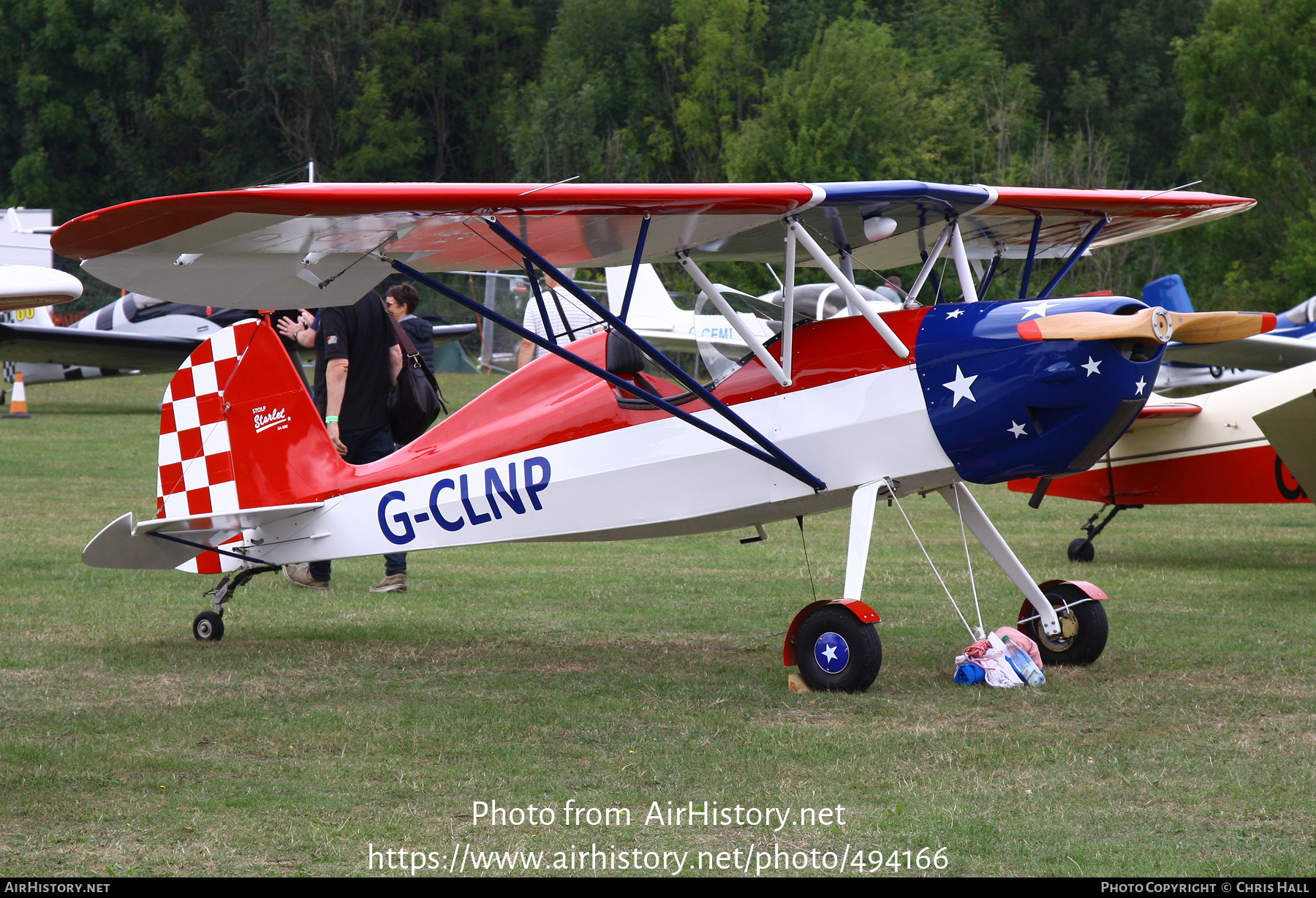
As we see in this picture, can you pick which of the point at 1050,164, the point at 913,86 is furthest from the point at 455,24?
the point at 1050,164

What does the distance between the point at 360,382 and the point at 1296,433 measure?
5846 millimetres

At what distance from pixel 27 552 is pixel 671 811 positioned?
7340 mm

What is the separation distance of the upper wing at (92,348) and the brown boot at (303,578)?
49.4ft

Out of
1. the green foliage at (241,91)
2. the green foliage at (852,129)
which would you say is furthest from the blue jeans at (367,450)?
the green foliage at (241,91)

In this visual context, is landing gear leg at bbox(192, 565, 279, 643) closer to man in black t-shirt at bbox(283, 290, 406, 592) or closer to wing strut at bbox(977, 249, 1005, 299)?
man in black t-shirt at bbox(283, 290, 406, 592)

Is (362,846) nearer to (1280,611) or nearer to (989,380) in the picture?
(989,380)

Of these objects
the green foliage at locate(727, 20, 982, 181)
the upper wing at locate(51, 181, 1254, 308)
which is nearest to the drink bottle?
the upper wing at locate(51, 181, 1254, 308)

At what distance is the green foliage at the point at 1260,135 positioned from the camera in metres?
28.0

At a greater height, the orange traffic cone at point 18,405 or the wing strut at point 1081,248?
the wing strut at point 1081,248

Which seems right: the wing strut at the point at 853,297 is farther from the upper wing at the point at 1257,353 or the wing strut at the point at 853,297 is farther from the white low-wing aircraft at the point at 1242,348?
the upper wing at the point at 1257,353

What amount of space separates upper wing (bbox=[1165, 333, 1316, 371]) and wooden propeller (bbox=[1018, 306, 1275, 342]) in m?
7.20

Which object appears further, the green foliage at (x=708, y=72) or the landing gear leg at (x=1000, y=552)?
the green foliage at (x=708, y=72)

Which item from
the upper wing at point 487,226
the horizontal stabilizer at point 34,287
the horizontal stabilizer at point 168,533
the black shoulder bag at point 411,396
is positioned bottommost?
the horizontal stabilizer at point 168,533

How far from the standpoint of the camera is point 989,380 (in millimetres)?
5398
